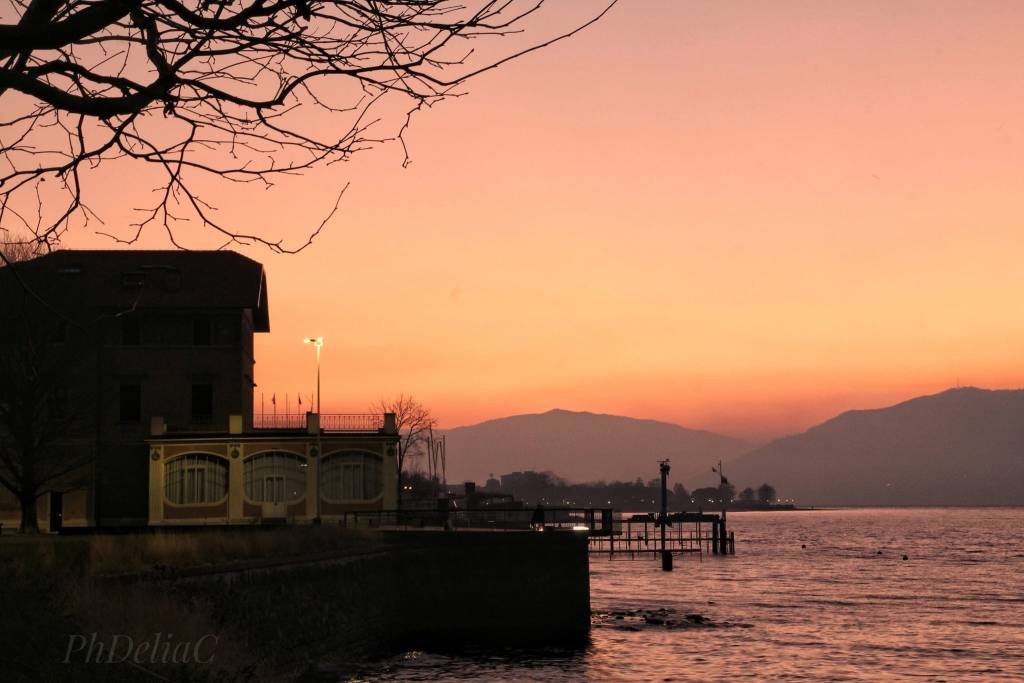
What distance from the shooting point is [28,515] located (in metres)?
51.2

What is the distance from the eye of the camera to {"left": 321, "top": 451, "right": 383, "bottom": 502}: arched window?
5812 cm

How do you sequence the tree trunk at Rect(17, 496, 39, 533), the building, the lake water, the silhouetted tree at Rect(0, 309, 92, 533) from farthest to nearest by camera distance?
the building → the tree trunk at Rect(17, 496, 39, 533) → the silhouetted tree at Rect(0, 309, 92, 533) → the lake water

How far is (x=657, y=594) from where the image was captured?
64.8m

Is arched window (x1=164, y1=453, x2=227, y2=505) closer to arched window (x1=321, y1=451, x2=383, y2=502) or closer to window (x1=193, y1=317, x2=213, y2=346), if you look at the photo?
arched window (x1=321, y1=451, x2=383, y2=502)

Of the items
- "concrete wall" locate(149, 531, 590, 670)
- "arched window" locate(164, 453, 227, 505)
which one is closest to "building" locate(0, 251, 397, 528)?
"arched window" locate(164, 453, 227, 505)

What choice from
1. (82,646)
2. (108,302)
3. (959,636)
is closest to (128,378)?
(108,302)

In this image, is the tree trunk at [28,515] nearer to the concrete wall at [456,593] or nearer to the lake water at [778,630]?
the concrete wall at [456,593]

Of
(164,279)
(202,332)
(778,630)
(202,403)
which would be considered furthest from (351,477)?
(778,630)

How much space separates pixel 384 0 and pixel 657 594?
59.6 m

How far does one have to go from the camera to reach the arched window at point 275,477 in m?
57.9

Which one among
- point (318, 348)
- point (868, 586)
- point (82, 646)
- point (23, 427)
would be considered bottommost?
point (868, 586)

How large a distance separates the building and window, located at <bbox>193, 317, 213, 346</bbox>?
0.05 metres

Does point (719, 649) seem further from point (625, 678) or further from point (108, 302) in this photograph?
point (108, 302)

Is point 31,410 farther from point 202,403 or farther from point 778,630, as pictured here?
point 778,630
